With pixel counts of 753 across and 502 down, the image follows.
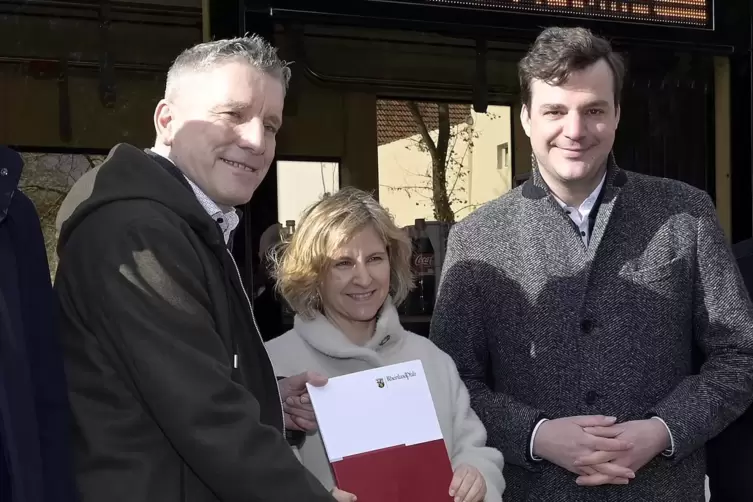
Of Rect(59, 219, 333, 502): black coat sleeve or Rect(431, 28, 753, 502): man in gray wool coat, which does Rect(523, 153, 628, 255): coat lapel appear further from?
Rect(59, 219, 333, 502): black coat sleeve

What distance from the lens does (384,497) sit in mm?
1778

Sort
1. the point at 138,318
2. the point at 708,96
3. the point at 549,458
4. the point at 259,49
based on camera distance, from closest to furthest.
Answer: the point at 138,318 < the point at 259,49 < the point at 549,458 < the point at 708,96

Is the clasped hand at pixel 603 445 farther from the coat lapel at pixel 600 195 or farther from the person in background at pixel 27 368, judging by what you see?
the person in background at pixel 27 368

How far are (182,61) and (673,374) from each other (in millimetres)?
1276

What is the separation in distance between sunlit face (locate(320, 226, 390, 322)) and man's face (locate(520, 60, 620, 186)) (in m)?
0.47

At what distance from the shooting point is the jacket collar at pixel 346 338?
2164 millimetres

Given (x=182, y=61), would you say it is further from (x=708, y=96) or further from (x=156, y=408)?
(x=708, y=96)

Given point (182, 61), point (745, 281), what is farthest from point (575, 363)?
point (182, 61)

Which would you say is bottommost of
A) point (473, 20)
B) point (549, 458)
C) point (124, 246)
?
point (549, 458)

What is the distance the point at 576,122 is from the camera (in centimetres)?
207

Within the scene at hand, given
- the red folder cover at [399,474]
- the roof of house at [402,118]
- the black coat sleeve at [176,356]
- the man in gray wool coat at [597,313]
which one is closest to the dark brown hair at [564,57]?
the man in gray wool coat at [597,313]

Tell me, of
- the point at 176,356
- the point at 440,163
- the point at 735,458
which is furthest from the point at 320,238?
the point at 735,458

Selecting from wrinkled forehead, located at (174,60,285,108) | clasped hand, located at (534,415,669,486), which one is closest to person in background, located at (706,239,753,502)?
clasped hand, located at (534,415,669,486)

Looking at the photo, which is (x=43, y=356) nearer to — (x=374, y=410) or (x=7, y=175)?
(x=7, y=175)
